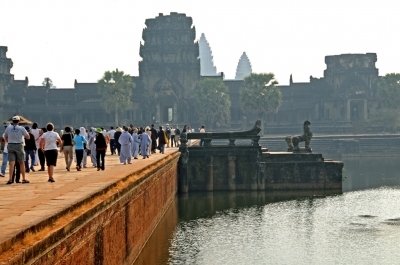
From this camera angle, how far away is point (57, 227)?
10.8 meters

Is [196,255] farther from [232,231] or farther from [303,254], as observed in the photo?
[232,231]

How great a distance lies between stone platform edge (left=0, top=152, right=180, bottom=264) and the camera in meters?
8.84

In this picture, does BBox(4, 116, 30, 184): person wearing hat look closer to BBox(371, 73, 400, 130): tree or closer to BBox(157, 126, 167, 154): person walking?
BBox(157, 126, 167, 154): person walking

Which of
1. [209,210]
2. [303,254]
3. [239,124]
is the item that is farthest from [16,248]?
[239,124]

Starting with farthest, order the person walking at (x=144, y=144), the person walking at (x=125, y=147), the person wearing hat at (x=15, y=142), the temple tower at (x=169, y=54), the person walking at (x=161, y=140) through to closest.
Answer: the temple tower at (x=169, y=54) < the person walking at (x=161, y=140) < the person walking at (x=144, y=144) < the person walking at (x=125, y=147) < the person wearing hat at (x=15, y=142)

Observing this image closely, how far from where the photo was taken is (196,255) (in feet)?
74.8

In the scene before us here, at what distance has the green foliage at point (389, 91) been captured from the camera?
110938 mm

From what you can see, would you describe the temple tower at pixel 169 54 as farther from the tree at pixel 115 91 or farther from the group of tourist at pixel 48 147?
the group of tourist at pixel 48 147

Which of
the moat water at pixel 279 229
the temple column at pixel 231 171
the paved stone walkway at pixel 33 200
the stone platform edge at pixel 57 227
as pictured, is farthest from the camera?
the temple column at pixel 231 171

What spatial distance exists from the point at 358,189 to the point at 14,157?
3197 cm

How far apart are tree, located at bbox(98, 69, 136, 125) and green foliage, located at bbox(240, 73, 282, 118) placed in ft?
59.3

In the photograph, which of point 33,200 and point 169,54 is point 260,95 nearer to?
point 169,54

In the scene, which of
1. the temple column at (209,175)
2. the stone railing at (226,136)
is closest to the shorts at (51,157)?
the stone railing at (226,136)

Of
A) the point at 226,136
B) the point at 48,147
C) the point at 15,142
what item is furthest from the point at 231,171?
the point at 15,142
